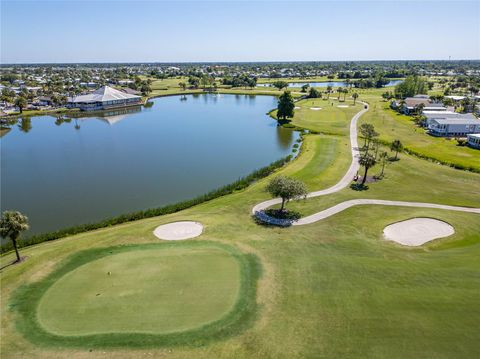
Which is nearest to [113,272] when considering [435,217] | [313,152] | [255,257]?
[255,257]

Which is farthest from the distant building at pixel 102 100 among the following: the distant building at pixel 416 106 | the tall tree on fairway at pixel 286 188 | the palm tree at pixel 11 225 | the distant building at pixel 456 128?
the distant building at pixel 456 128

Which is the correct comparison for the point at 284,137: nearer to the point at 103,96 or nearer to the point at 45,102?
the point at 103,96

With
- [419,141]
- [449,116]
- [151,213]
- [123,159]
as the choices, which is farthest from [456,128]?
[123,159]

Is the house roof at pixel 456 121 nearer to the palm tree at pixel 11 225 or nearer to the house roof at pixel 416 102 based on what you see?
the house roof at pixel 416 102

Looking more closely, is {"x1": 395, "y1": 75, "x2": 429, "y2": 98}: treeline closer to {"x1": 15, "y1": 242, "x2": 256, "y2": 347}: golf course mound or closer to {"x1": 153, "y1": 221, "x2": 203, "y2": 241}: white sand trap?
{"x1": 153, "y1": 221, "x2": 203, "y2": 241}: white sand trap

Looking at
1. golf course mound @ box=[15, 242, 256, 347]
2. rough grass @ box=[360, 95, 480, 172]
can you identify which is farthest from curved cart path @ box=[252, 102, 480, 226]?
rough grass @ box=[360, 95, 480, 172]

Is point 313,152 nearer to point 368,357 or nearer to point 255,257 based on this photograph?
point 255,257

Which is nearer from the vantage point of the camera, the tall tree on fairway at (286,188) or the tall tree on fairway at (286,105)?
the tall tree on fairway at (286,188)
